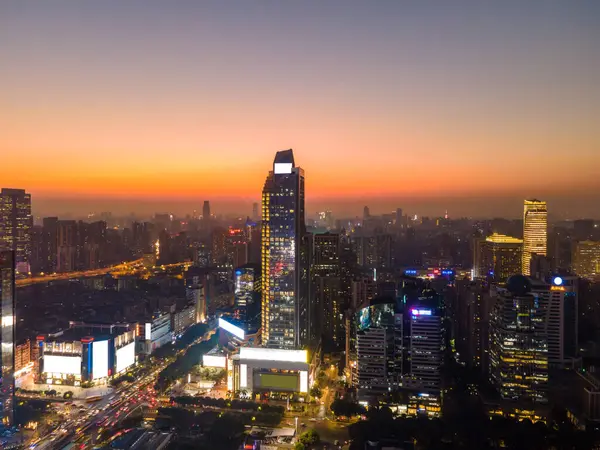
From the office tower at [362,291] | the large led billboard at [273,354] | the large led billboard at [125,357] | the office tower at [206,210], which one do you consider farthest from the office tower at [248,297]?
the office tower at [206,210]

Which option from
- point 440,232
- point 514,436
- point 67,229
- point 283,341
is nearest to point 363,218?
point 440,232

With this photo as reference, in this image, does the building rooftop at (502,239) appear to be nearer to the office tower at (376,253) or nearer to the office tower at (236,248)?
the office tower at (376,253)

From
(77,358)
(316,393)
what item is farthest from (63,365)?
(316,393)

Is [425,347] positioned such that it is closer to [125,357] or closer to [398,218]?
[125,357]

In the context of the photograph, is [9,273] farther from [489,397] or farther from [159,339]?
[489,397]

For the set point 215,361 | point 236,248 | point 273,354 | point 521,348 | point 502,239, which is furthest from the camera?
point 236,248

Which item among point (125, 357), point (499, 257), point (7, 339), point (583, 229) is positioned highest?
point (583, 229)

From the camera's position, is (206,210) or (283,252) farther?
(206,210)
